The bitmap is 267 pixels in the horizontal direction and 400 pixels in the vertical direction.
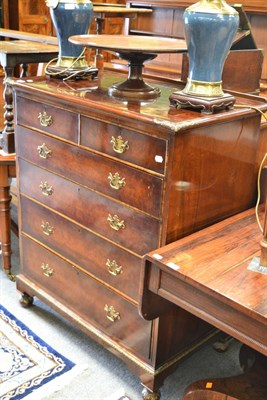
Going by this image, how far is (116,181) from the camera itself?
159cm

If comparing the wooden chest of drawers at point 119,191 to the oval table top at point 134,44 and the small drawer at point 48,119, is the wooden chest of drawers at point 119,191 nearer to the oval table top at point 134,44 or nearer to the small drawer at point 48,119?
the small drawer at point 48,119

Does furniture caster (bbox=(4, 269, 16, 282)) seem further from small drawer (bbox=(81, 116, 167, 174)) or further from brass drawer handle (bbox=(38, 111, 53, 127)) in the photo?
small drawer (bbox=(81, 116, 167, 174))

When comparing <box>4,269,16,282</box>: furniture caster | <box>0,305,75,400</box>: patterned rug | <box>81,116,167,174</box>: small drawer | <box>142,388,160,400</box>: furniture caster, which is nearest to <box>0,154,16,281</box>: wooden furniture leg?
<box>4,269,16,282</box>: furniture caster

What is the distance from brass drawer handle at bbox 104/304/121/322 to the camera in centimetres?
178

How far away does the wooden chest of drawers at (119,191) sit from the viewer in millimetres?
1459

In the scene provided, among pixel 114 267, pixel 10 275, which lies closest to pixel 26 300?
pixel 10 275

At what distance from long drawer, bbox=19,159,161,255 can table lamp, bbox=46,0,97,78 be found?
0.42 meters

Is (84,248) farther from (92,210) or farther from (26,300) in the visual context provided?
(26,300)

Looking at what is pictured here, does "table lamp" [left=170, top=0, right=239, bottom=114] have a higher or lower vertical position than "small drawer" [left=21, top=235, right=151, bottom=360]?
higher

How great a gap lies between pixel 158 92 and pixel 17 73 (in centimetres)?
365

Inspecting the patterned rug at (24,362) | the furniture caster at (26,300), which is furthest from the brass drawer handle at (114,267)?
the furniture caster at (26,300)

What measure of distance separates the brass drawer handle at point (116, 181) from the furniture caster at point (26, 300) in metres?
0.93

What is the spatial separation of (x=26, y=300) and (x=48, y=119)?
940mm

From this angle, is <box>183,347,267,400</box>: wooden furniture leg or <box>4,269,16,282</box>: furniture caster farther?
<box>4,269,16,282</box>: furniture caster
